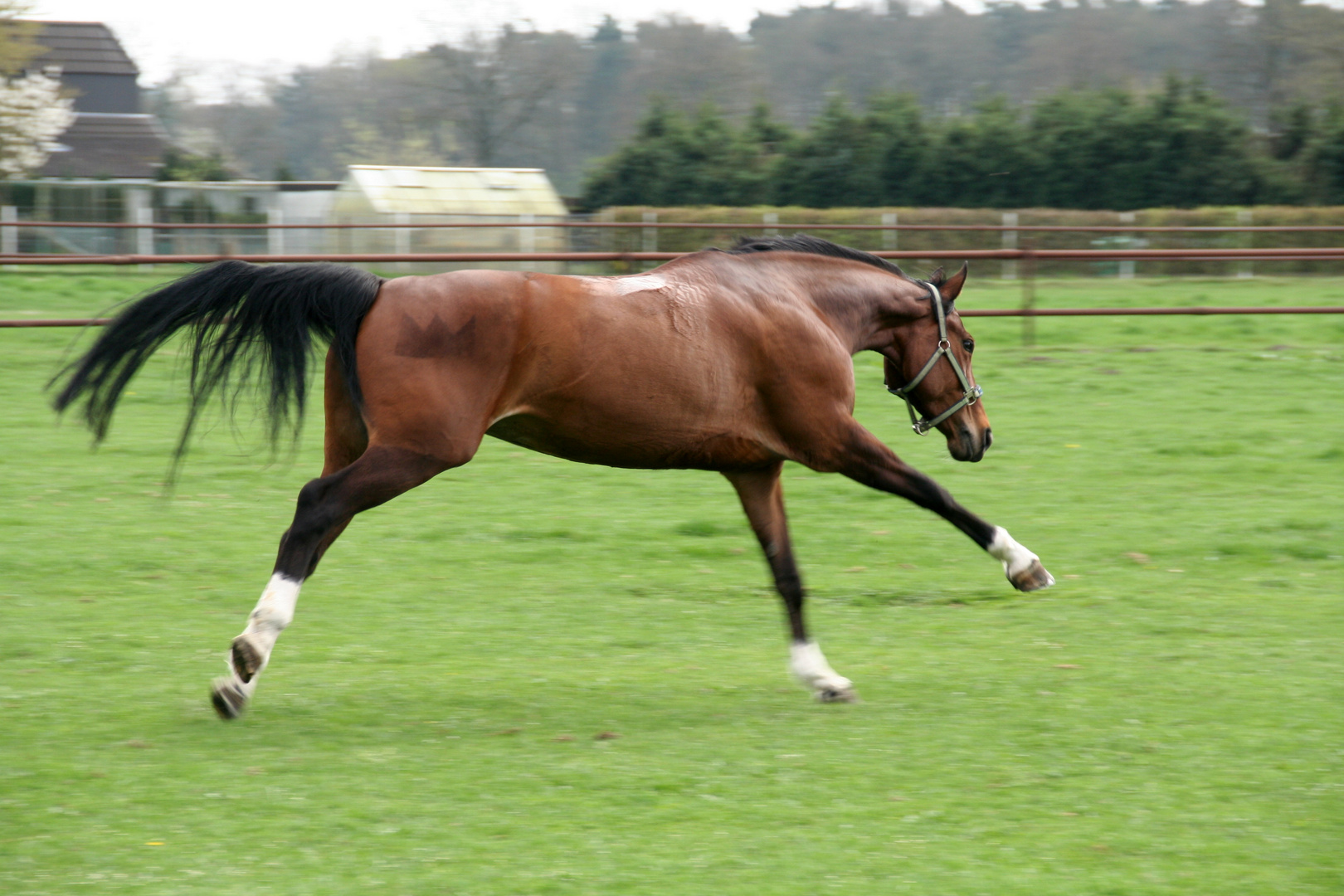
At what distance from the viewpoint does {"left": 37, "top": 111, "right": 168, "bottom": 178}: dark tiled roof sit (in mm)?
37688

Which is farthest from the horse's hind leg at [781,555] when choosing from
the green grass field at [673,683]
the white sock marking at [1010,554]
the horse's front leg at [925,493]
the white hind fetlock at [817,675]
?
the white sock marking at [1010,554]

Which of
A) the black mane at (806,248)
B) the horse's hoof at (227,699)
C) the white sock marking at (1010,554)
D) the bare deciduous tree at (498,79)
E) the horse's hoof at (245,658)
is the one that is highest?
the bare deciduous tree at (498,79)

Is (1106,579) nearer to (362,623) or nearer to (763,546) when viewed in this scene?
(763,546)

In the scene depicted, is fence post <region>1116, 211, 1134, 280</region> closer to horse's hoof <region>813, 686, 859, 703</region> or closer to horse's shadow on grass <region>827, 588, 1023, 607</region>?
horse's shadow on grass <region>827, 588, 1023, 607</region>

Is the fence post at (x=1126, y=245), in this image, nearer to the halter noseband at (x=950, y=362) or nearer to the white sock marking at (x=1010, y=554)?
the halter noseband at (x=950, y=362)

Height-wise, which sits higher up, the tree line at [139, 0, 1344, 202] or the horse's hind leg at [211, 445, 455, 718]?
the tree line at [139, 0, 1344, 202]

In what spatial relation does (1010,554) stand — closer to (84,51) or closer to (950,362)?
(950,362)

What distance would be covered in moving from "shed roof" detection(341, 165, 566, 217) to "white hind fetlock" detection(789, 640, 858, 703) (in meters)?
25.3

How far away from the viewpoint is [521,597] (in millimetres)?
6105

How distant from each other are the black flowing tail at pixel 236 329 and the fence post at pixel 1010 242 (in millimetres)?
16942

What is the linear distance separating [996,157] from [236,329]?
91.2ft

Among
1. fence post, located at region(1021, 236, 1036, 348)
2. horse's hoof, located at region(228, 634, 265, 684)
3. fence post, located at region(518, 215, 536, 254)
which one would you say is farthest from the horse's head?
fence post, located at region(518, 215, 536, 254)

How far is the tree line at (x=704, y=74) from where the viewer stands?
153ft

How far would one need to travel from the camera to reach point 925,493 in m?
4.57
